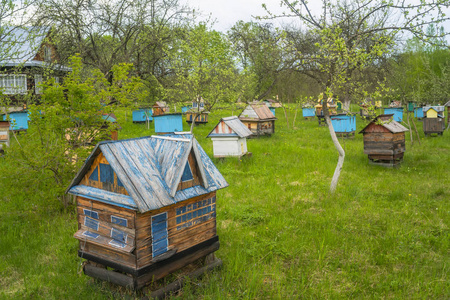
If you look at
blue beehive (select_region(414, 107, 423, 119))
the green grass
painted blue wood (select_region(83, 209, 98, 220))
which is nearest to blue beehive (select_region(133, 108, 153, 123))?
the green grass

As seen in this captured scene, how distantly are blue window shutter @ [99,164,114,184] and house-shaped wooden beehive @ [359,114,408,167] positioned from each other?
958 cm

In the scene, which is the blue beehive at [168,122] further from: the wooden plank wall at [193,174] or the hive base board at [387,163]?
the wooden plank wall at [193,174]

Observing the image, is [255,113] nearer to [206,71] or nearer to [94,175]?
[206,71]

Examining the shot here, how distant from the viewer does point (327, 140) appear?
17156 mm

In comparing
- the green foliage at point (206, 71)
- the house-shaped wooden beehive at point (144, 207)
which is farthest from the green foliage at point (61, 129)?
the green foliage at point (206, 71)

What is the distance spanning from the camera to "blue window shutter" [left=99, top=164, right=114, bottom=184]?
4.38 m

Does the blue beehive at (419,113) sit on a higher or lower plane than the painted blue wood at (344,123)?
higher

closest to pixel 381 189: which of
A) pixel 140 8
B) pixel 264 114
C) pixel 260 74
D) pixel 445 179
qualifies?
pixel 445 179

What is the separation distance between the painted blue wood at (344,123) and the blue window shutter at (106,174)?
1580 cm

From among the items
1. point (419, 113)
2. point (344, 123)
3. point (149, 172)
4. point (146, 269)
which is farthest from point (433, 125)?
point (146, 269)

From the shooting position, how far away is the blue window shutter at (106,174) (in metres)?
4.38

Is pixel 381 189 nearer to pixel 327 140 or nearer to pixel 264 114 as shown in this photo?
pixel 327 140

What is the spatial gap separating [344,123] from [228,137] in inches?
338

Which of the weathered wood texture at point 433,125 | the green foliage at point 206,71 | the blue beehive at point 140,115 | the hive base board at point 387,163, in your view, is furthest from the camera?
the blue beehive at point 140,115
